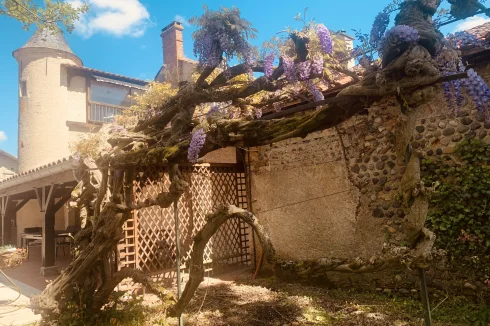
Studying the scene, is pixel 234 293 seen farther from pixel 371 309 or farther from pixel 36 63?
pixel 36 63

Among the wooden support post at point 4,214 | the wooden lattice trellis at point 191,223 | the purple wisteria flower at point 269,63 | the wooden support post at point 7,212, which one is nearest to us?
the purple wisteria flower at point 269,63

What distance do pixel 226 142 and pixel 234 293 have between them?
3.39 m

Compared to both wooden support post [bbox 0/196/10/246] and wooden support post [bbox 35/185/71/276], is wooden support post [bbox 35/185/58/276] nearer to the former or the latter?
wooden support post [bbox 35/185/71/276]

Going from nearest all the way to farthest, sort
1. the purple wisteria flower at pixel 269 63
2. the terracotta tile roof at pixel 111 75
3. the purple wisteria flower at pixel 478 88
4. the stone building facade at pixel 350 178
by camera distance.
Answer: the purple wisteria flower at pixel 478 88 < the purple wisteria flower at pixel 269 63 < the stone building facade at pixel 350 178 < the terracotta tile roof at pixel 111 75

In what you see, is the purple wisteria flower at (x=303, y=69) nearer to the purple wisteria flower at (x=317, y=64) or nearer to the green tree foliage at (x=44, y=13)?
the purple wisteria flower at (x=317, y=64)

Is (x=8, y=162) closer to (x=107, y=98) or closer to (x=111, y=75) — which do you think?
(x=107, y=98)

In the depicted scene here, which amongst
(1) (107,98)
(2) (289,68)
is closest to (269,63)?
(2) (289,68)

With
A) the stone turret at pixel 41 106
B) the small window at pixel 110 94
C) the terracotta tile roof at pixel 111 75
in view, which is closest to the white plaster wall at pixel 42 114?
the stone turret at pixel 41 106

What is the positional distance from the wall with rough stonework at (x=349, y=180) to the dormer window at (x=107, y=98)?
10.7 m

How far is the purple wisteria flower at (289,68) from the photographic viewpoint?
3.15 metres

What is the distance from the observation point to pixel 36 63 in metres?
Answer: 15.0

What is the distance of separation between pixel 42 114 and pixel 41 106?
0.35 m

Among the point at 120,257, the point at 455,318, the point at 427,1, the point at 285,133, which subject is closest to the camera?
the point at 427,1

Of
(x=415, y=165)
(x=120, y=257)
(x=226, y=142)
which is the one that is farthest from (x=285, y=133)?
(x=120, y=257)
